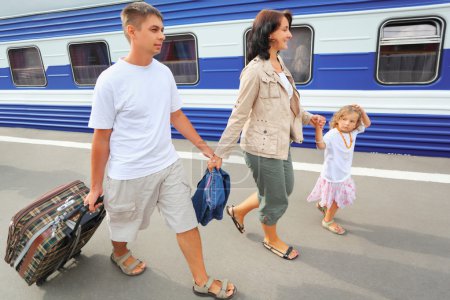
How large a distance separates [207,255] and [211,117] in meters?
3.00

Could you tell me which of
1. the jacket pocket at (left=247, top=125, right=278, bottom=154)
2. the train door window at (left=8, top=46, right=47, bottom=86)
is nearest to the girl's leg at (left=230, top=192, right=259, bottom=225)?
the jacket pocket at (left=247, top=125, right=278, bottom=154)

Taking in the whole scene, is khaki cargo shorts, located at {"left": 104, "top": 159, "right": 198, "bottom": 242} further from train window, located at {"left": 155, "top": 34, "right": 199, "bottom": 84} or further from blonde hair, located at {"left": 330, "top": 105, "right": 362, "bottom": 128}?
train window, located at {"left": 155, "top": 34, "right": 199, "bottom": 84}

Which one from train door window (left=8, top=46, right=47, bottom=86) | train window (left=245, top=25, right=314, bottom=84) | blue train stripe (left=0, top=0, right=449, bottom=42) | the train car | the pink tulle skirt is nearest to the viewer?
the pink tulle skirt

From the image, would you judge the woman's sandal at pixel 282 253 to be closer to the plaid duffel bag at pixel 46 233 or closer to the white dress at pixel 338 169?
the white dress at pixel 338 169

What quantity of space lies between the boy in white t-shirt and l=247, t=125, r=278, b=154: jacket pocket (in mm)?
321

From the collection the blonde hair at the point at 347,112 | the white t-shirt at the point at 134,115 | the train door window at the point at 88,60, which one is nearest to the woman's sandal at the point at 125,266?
the white t-shirt at the point at 134,115

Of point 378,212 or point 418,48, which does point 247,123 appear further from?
point 418,48

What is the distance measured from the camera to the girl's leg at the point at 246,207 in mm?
2809

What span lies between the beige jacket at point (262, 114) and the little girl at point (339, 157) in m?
0.57

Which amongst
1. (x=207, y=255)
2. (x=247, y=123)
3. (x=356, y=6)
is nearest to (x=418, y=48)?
(x=356, y=6)

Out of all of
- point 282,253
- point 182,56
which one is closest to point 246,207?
point 282,253

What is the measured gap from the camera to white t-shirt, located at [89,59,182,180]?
1876mm

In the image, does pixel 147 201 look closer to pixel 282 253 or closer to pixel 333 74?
pixel 282 253

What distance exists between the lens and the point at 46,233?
2133 mm
